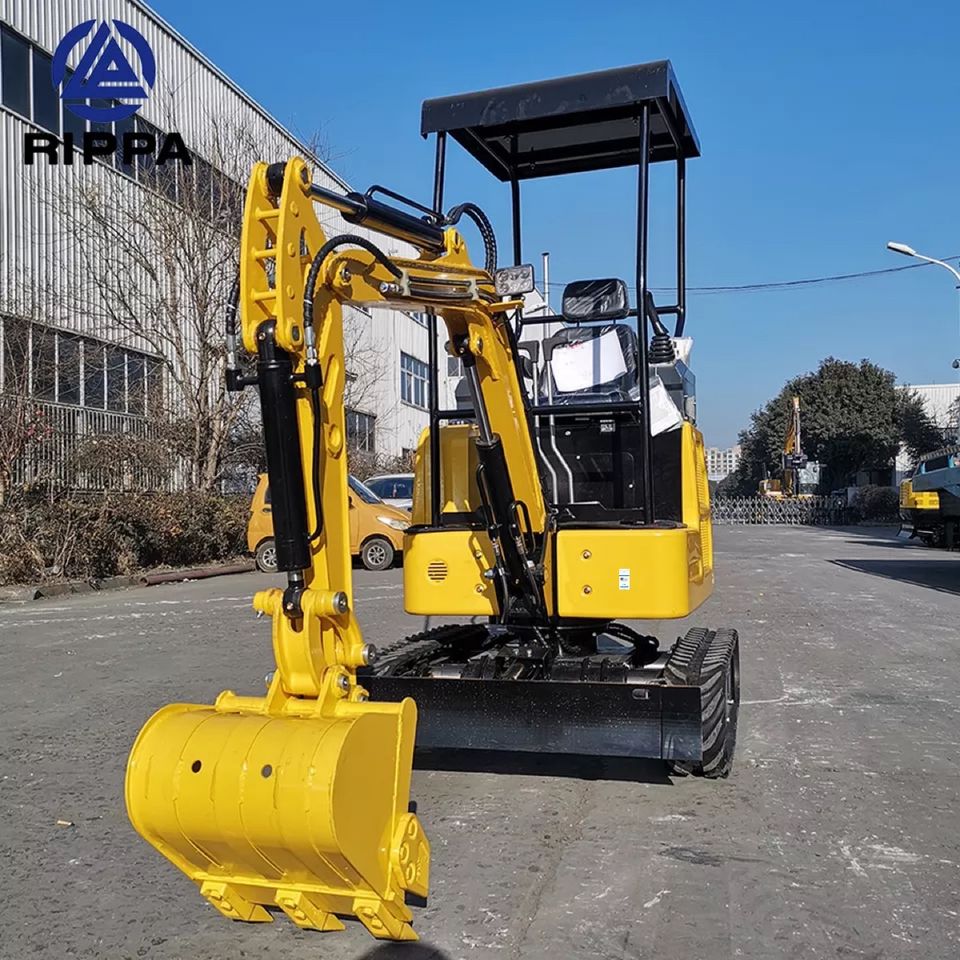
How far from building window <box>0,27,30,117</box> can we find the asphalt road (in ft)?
44.9

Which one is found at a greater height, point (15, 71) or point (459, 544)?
point (15, 71)

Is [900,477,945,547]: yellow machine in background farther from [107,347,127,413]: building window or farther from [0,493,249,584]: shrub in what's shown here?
[107,347,127,413]: building window

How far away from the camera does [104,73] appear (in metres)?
21.3

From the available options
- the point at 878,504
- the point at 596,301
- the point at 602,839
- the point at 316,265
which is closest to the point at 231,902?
the point at 602,839

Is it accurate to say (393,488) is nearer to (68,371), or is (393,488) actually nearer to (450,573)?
(68,371)

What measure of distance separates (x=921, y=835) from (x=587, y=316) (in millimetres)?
2974

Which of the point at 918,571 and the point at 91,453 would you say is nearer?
the point at 91,453

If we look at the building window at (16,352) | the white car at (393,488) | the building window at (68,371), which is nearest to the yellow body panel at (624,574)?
the building window at (16,352)

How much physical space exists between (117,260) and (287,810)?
67.7 feet

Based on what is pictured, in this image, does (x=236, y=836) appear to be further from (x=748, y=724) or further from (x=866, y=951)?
(x=748, y=724)

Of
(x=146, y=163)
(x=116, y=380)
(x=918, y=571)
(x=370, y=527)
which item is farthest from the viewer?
(x=146, y=163)

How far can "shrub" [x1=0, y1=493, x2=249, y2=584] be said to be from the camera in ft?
50.2

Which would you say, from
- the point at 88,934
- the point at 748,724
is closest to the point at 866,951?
the point at 88,934

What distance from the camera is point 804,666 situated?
8945 millimetres
